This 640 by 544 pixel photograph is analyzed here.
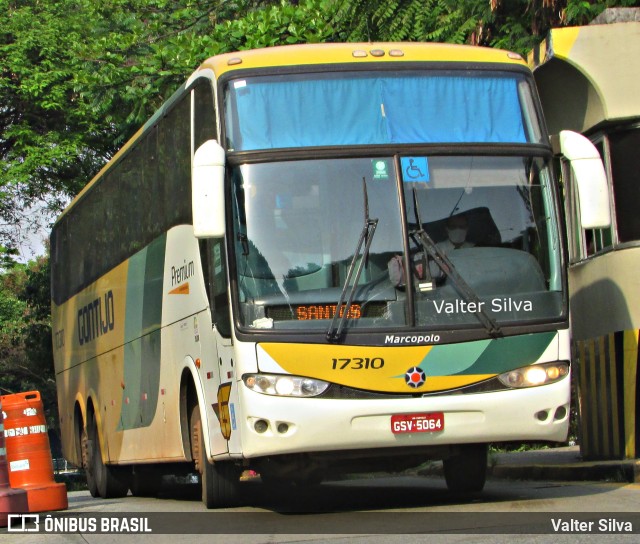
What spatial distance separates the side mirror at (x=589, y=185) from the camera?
9461 millimetres

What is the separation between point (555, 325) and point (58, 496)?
4.83m

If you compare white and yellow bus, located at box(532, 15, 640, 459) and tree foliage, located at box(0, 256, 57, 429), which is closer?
white and yellow bus, located at box(532, 15, 640, 459)

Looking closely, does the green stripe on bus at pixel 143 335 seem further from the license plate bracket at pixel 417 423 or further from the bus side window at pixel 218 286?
the license plate bracket at pixel 417 423

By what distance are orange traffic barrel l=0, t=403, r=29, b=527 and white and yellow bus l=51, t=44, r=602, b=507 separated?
1630 millimetres

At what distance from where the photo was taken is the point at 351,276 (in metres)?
9.37

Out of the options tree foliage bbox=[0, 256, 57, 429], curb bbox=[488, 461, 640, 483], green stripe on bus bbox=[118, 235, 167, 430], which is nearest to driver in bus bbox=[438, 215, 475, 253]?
curb bbox=[488, 461, 640, 483]

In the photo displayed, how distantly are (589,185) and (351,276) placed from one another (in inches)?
76.6

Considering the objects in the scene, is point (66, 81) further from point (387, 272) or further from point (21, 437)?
point (387, 272)

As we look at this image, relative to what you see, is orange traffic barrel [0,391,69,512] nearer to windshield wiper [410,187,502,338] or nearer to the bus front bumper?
the bus front bumper

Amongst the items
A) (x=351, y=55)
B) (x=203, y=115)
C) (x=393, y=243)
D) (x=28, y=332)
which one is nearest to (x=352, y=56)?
(x=351, y=55)

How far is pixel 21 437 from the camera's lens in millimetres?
11523

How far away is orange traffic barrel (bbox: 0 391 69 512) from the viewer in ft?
37.2

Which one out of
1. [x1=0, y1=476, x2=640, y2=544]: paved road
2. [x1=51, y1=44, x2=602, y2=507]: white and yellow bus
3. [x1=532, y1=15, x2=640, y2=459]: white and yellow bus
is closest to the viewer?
[x1=0, y1=476, x2=640, y2=544]: paved road

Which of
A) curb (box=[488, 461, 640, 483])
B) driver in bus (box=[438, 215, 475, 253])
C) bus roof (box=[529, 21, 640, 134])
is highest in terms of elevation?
bus roof (box=[529, 21, 640, 134])
